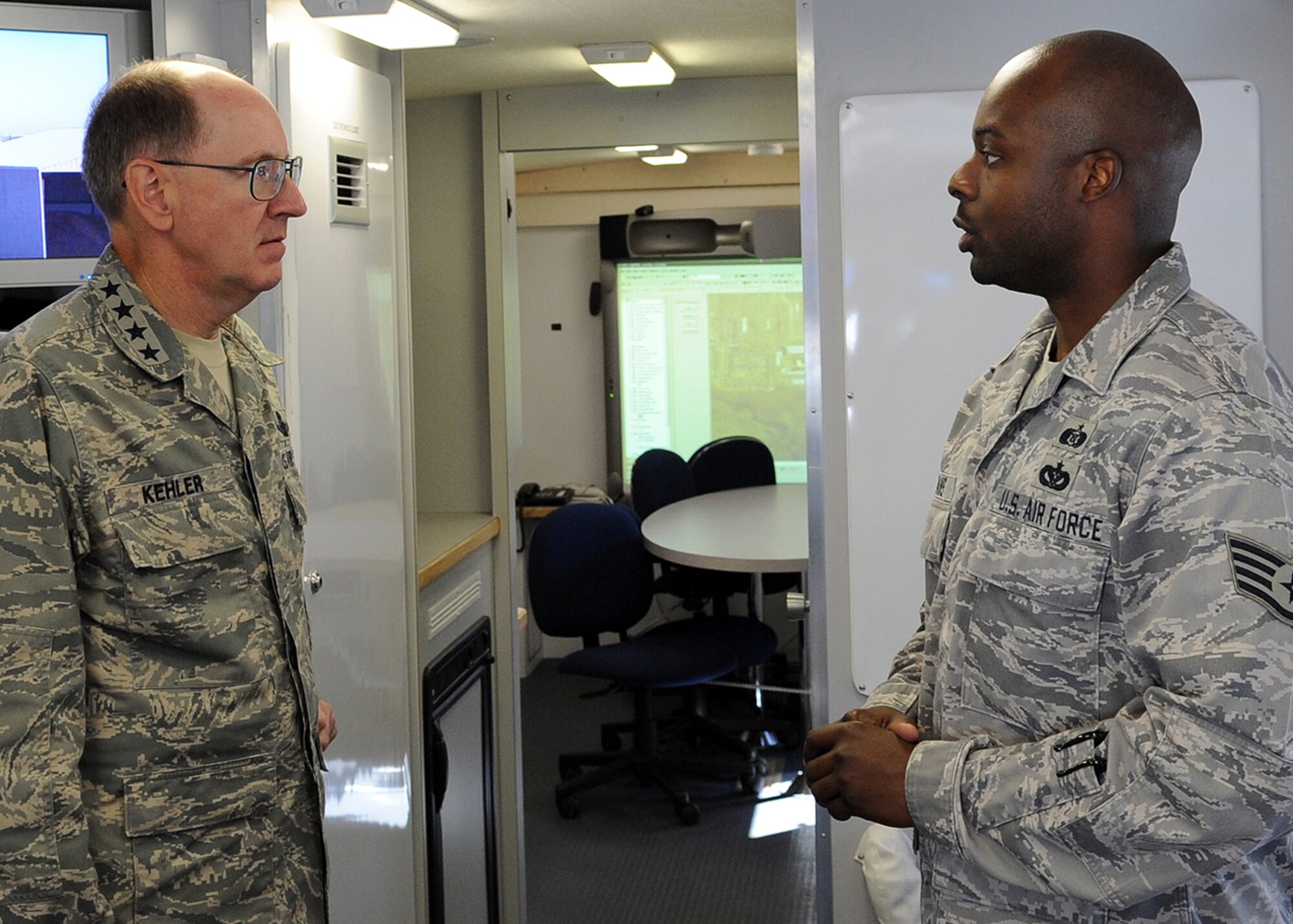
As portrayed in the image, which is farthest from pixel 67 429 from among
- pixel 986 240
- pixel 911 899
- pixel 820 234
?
pixel 911 899

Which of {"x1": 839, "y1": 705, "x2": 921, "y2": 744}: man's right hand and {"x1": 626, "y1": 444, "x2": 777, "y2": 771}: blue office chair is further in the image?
{"x1": 626, "y1": 444, "x2": 777, "y2": 771}: blue office chair

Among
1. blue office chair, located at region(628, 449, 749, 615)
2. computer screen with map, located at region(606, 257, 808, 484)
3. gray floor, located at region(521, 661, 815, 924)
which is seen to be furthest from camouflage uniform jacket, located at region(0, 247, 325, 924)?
computer screen with map, located at region(606, 257, 808, 484)

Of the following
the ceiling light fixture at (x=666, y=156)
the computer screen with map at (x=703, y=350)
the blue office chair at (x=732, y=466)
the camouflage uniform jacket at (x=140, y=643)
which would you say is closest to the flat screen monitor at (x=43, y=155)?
the camouflage uniform jacket at (x=140, y=643)

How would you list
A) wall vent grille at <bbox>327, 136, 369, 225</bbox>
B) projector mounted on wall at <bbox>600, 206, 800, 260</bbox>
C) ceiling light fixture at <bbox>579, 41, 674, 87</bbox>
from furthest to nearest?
1. projector mounted on wall at <bbox>600, 206, 800, 260</bbox>
2. ceiling light fixture at <bbox>579, 41, 674, 87</bbox>
3. wall vent grille at <bbox>327, 136, 369, 225</bbox>

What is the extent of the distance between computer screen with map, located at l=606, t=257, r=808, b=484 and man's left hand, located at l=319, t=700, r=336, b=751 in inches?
192

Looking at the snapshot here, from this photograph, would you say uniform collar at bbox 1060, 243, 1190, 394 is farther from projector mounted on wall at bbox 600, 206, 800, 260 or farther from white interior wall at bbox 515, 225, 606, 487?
white interior wall at bbox 515, 225, 606, 487

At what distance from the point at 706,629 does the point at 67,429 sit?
3.56 m

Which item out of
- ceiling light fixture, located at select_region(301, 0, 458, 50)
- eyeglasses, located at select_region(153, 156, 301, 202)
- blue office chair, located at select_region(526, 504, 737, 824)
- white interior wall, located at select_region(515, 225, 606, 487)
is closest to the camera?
eyeglasses, located at select_region(153, 156, 301, 202)

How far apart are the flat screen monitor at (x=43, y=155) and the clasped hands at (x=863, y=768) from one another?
1467 millimetres

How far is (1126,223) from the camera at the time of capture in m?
1.30

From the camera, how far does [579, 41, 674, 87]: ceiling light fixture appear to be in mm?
3113

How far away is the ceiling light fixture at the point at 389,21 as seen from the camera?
2385mm

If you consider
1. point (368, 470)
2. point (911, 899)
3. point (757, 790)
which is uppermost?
point (368, 470)

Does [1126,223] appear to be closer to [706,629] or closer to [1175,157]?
[1175,157]
